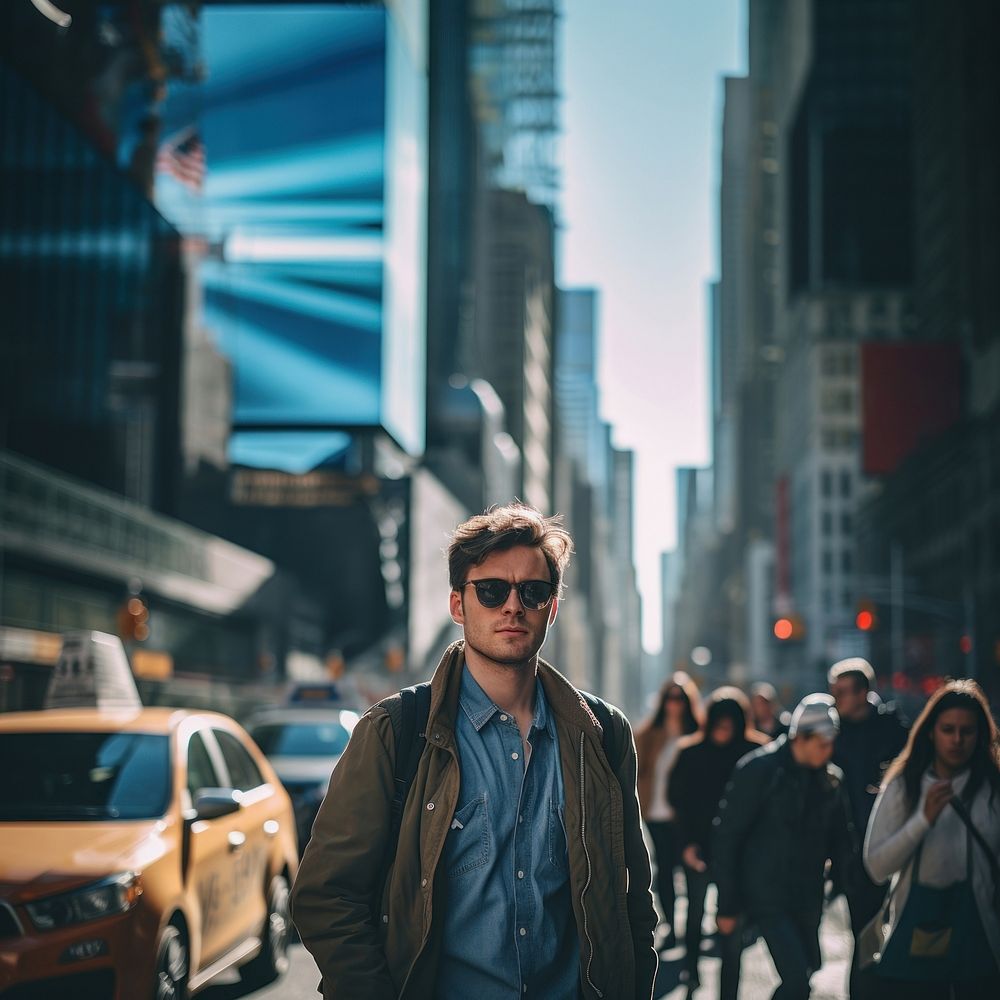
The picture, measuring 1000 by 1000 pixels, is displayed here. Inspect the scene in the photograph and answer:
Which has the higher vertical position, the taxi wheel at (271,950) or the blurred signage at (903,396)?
the blurred signage at (903,396)

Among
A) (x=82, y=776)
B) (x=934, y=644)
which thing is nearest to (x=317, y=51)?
(x=934, y=644)

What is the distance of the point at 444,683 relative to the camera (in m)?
4.27

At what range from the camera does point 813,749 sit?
25.0ft

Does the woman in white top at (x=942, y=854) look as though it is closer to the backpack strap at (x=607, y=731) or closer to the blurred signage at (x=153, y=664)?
the backpack strap at (x=607, y=731)

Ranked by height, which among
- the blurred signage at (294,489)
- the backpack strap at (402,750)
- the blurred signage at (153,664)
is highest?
the blurred signage at (294,489)

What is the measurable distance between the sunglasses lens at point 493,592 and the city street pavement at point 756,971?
5.32 meters

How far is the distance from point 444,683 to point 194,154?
8836cm

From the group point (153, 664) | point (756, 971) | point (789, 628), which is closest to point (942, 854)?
point (756, 971)

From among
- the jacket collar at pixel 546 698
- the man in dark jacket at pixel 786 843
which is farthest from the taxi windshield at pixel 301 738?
the jacket collar at pixel 546 698

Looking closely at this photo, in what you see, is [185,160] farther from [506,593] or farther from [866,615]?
[506,593]

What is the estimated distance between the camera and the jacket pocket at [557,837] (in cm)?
413

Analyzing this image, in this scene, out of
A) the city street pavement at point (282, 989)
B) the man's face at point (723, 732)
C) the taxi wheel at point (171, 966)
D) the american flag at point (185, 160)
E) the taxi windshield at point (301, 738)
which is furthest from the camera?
the american flag at point (185, 160)

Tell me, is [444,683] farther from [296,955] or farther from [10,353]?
[10,353]

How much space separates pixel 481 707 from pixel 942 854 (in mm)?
2970
